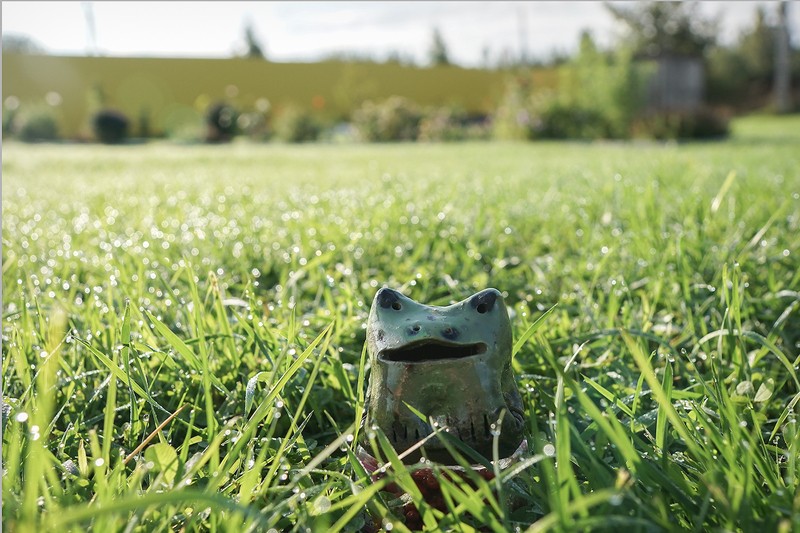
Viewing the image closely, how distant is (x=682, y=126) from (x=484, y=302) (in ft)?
41.9

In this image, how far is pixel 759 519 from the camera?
843 mm

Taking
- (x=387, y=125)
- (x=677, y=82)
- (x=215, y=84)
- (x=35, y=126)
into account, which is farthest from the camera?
(x=215, y=84)

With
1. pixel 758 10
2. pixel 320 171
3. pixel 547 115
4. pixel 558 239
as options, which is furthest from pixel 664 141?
pixel 758 10

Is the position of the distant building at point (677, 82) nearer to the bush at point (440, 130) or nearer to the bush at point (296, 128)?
the bush at point (440, 130)

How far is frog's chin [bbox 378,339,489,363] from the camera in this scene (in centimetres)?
95

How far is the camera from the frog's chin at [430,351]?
95 centimetres

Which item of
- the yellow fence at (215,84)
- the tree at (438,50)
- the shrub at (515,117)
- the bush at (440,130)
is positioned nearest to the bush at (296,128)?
the bush at (440,130)

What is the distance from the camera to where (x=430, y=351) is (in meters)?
1.01

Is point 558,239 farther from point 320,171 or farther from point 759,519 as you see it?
point 320,171

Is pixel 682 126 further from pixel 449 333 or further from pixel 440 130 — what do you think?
pixel 449 333

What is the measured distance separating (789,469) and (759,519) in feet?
0.46

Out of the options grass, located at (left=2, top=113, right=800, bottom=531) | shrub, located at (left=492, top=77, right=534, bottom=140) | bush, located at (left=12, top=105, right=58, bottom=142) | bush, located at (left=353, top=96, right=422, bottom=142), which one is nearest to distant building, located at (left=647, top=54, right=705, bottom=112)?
shrub, located at (left=492, top=77, right=534, bottom=140)

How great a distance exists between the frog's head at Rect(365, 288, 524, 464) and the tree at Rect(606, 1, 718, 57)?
37.3 meters

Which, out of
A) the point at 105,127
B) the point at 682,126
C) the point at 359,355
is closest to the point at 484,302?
the point at 359,355
